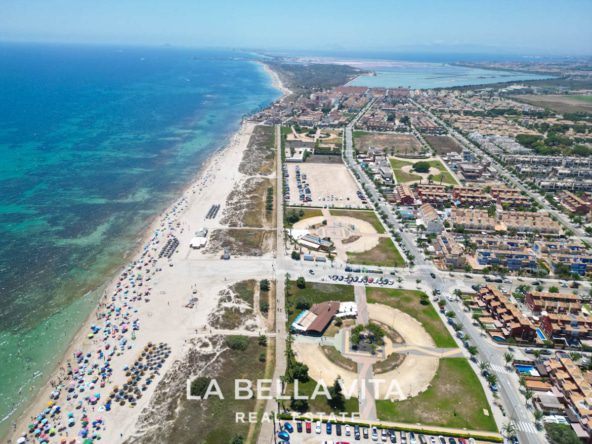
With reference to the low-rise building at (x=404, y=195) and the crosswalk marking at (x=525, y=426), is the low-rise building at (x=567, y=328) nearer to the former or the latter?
the crosswalk marking at (x=525, y=426)

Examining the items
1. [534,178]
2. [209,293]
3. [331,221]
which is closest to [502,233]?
[331,221]

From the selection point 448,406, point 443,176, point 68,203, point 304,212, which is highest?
point 443,176

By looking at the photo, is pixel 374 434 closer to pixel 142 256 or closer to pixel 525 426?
pixel 525 426

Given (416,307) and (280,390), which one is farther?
(416,307)

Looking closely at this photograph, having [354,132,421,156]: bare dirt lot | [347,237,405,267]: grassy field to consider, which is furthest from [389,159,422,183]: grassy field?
[347,237,405,267]: grassy field

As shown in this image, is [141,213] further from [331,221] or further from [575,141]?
[575,141]


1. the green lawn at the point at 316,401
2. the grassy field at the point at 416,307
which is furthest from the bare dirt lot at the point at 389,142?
the green lawn at the point at 316,401

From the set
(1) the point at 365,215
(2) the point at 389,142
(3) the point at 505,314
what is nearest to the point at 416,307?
(3) the point at 505,314
